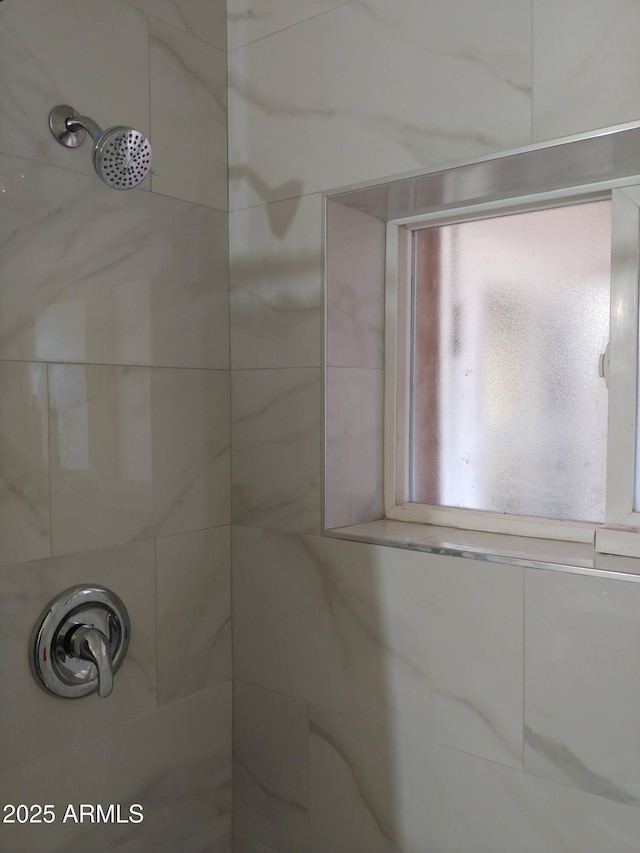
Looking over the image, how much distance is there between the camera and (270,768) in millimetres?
1512

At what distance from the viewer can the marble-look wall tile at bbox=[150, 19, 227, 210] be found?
141 centimetres

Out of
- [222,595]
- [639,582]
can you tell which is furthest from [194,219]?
[639,582]

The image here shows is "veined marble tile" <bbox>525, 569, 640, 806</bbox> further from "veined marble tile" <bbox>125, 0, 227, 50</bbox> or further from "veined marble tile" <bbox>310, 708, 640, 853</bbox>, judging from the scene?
"veined marble tile" <bbox>125, 0, 227, 50</bbox>

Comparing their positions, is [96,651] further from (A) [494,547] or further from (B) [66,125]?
(B) [66,125]

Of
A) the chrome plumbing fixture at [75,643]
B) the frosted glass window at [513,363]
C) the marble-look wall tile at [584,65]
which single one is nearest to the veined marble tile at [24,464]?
the chrome plumbing fixture at [75,643]

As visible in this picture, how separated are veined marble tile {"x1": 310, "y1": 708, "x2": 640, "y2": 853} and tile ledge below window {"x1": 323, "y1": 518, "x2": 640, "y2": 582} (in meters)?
0.33

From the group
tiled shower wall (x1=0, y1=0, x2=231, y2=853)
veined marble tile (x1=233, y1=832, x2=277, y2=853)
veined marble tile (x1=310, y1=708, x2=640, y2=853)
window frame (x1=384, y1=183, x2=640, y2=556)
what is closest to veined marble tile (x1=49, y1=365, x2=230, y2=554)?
tiled shower wall (x1=0, y1=0, x2=231, y2=853)

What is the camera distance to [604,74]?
107cm

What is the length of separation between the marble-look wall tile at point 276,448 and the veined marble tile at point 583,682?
47cm

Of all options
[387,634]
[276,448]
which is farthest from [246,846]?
[276,448]

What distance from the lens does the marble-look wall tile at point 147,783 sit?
48.5 inches

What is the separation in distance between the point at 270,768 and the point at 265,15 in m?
1.52

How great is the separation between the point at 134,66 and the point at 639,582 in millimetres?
1220

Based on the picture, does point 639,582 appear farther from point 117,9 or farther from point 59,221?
point 117,9
